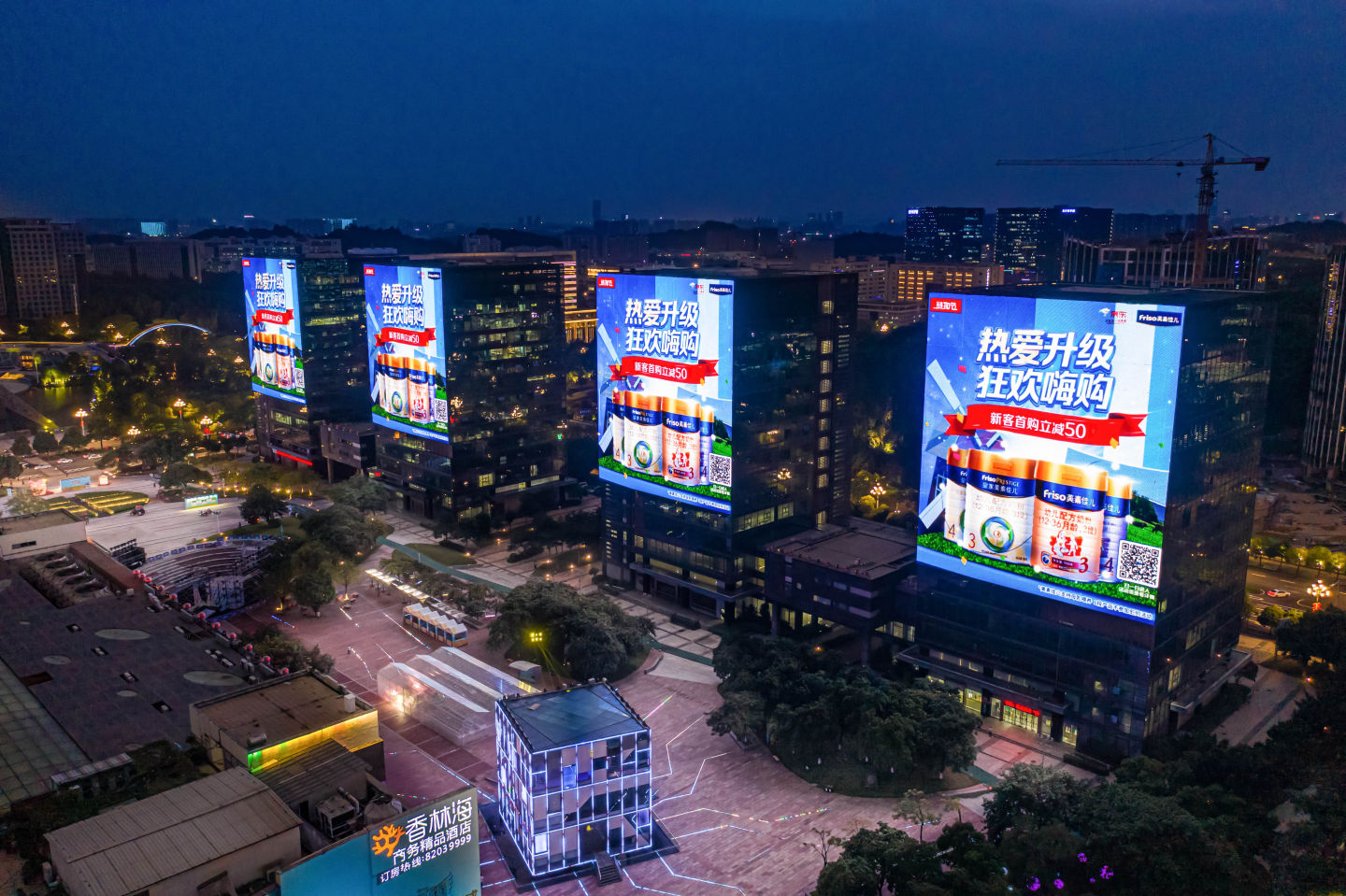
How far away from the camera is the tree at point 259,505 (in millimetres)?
90250

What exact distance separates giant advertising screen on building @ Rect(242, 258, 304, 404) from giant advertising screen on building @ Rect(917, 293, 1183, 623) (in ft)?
268

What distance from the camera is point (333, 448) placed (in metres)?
111

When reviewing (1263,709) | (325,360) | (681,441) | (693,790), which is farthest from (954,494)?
(325,360)

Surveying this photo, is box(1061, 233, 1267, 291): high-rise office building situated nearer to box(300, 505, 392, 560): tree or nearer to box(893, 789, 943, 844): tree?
box(300, 505, 392, 560): tree

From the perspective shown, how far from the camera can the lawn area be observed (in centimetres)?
8588

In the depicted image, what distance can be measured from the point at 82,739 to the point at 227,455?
84245mm

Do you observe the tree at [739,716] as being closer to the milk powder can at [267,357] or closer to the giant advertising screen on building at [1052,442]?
the giant advertising screen on building at [1052,442]

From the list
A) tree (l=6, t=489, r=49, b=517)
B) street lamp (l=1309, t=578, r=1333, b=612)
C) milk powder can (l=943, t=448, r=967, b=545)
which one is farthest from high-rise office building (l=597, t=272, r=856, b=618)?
tree (l=6, t=489, r=49, b=517)

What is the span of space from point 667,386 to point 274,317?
64.6 metres

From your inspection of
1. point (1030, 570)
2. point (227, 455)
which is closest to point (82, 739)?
point (1030, 570)

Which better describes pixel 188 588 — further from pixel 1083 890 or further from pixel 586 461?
pixel 1083 890

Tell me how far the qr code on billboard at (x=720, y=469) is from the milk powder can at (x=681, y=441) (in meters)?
1.29

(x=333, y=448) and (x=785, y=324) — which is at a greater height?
(x=785, y=324)

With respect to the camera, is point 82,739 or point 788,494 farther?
point 788,494
